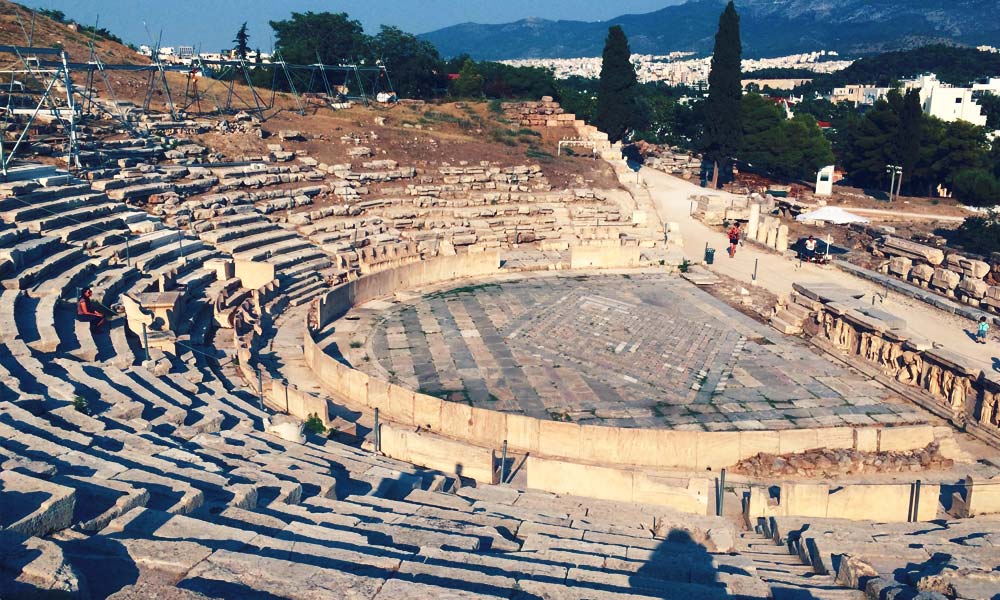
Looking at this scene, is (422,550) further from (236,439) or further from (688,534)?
(236,439)

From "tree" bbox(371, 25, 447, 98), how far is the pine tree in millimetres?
11987

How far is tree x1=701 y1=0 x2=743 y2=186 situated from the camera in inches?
1608

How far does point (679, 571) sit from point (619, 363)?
9474mm

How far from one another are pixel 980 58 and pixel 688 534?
159 m

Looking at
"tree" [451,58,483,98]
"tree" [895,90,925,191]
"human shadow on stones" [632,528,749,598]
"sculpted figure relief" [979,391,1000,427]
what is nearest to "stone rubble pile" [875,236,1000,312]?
"sculpted figure relief" [979,391,1000,427]

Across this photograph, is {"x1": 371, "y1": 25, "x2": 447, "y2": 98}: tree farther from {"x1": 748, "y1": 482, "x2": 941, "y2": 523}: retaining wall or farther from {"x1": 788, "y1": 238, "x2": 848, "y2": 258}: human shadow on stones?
{"x1": 748, "y1": 482, "x2": 941, "y2": 523}: retaining wall

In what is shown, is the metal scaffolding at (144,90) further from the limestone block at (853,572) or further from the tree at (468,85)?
the limestone block at (853,572)

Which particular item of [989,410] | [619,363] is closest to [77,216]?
[619,363]

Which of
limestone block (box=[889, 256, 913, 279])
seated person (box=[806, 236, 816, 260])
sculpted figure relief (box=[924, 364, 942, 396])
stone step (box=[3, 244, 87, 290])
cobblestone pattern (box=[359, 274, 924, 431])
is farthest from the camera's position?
seated person (box=[806, 236, 816, 260])

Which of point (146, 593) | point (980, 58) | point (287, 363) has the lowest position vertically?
point (287, 363)

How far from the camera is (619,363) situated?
54.6ft

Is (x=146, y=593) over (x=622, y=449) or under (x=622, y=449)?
over

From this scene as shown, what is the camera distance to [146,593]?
207 inches

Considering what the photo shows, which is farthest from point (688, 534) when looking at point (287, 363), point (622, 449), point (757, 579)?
point (287, 363)
